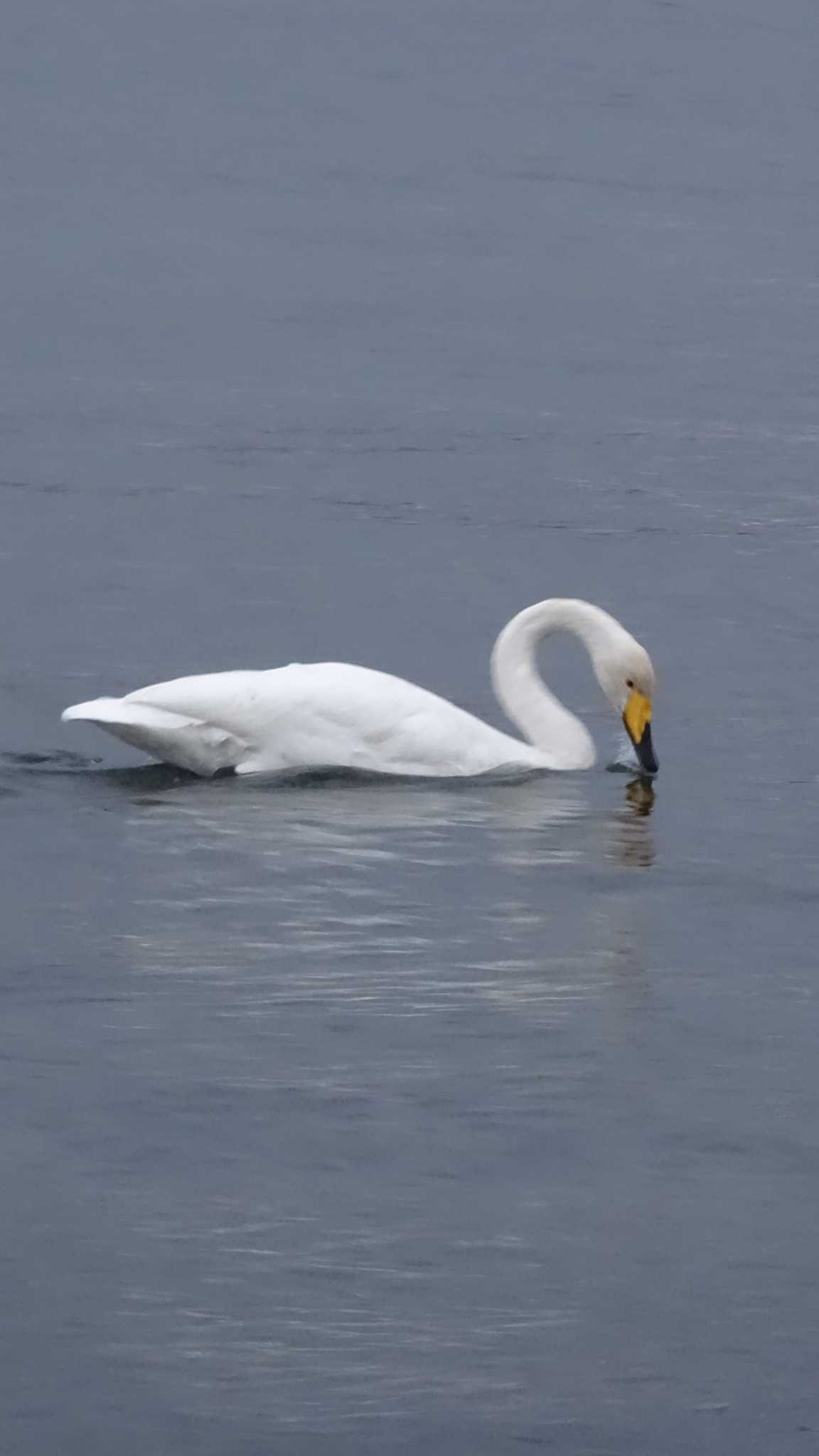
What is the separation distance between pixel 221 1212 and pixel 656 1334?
1287 millimetres

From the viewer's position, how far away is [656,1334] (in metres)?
7.93

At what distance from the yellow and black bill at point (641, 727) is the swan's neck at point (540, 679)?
0.96ft

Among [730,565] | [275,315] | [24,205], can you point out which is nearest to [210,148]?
[24,205]

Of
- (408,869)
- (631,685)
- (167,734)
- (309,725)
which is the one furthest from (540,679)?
(408,869)

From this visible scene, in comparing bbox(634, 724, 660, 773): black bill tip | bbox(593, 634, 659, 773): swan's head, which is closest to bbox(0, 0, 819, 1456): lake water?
bbox(634, 724, 660, 773): black bill tip

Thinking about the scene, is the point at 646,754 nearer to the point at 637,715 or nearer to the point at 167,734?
the point at 637,715

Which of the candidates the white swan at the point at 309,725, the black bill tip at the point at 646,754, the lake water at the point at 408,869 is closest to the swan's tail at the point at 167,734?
the white swan at the point at 309,725

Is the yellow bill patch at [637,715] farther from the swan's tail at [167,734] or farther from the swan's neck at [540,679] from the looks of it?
the swan's tail at [167,734]

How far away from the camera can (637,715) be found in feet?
48.2

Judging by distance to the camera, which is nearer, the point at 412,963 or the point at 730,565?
the point at 412,963

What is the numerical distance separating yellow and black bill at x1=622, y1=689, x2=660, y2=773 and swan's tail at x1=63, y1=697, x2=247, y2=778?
1.91 meters

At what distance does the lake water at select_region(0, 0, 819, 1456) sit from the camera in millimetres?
7828

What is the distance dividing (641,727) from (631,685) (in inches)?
12.5

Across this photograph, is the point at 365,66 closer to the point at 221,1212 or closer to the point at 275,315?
the point at 275,315
